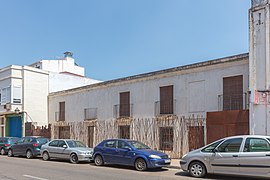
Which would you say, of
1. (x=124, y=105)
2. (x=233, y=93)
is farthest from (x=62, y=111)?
(x=233, y=93)

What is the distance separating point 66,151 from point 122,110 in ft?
21.1

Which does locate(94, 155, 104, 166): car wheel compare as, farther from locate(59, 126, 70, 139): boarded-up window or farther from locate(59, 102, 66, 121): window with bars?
locate(59, 102, 66, 121): window with bars

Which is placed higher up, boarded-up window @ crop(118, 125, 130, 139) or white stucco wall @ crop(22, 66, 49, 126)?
white stucco wall @ crop(22, 66, 49, 126)

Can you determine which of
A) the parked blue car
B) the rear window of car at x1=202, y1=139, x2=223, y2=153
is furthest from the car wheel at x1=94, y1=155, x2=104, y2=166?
the rear window of car at x1=202, y1=139, x2=223, y2=153

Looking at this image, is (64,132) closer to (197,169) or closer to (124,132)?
(124,132)

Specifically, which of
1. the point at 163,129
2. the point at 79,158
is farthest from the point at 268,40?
the point at 79,158

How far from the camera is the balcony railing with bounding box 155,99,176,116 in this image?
2023cm

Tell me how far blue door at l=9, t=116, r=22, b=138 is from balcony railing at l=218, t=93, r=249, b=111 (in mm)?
20951

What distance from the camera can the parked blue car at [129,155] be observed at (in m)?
14.1

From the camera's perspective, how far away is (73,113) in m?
28.3

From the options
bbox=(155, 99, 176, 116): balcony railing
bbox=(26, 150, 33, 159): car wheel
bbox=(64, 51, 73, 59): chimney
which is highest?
bbox=(64, 51, 73, 59): chimney

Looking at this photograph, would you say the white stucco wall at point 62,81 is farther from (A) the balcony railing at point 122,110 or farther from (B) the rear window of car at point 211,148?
(B) the rear window of car at point 211,148

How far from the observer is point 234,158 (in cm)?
1146

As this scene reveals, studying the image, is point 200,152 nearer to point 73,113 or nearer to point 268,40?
point 268,40
